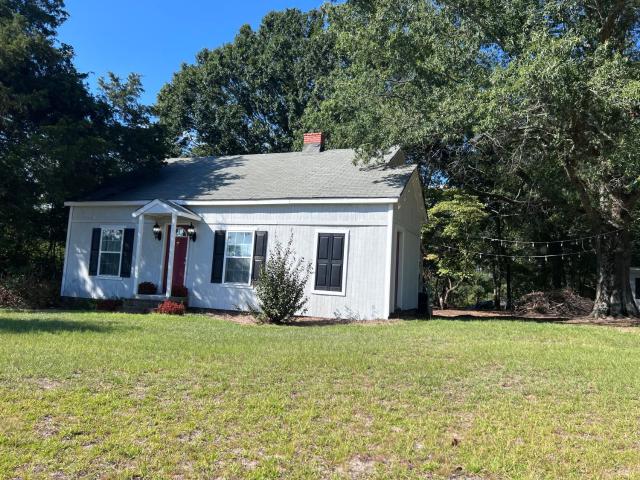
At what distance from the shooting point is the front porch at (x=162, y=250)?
48.4 ft

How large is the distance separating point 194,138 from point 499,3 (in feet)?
76.1

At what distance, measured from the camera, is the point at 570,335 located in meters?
10.6

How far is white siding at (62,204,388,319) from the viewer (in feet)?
43.8

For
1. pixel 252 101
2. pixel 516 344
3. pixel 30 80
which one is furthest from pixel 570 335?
pixel 252 101

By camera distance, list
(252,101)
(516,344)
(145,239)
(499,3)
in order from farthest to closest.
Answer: (252,101) < (145,239) < (499,3) < (516,344)

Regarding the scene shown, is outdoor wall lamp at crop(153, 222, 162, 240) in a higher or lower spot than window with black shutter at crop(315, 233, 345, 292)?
higher

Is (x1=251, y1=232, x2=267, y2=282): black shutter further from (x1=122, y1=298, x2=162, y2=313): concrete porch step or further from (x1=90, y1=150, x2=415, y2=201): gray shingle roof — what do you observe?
(x1=122, y1=298, x2=162, y2=313): concrete porch step

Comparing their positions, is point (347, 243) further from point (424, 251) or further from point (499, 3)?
point (424, 251)

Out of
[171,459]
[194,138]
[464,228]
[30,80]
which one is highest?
[194,138]

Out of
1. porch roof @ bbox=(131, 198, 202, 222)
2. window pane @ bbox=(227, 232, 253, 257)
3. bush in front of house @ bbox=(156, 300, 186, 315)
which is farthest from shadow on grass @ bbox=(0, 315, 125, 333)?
window pane @ bbox=(227, 232, 253, 257)

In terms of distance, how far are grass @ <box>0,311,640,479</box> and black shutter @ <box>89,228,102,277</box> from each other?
814 cm

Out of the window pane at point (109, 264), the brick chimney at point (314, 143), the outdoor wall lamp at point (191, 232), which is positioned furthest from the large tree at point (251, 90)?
the outdoor wall lamp at point (191, 232)

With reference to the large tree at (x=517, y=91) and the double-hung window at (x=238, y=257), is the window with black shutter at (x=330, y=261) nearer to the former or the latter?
the double-hung window at (x=238, y=257)

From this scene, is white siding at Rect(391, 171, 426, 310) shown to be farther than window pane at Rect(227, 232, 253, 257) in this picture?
No
